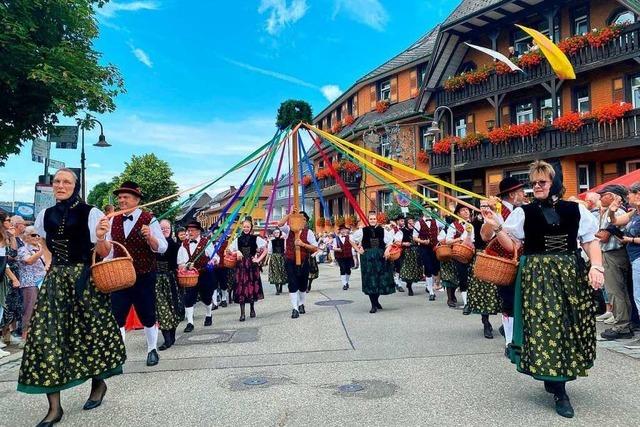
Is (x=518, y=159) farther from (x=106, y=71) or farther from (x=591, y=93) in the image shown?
(x=106, y=71)

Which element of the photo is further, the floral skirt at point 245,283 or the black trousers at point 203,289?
the floral skirt at point 245,283

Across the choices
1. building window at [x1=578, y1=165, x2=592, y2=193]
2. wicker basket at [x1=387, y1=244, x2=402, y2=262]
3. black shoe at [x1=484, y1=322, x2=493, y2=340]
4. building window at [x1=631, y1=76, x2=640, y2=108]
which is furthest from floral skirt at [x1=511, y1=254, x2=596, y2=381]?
building window at [x1=578, y1=165, x2=592, y2=193]

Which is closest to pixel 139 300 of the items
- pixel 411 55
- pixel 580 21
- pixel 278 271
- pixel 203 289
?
pixel 203 289

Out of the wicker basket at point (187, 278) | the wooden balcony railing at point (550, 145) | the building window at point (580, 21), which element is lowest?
the wicker basket at point (187, 278)

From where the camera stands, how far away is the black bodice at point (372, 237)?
9.80 m

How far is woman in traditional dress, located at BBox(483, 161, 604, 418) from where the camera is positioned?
3.99m

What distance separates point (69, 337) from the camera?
430cm

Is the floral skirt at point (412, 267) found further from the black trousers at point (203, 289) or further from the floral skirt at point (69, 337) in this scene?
the floral skirt at point (69, 337)

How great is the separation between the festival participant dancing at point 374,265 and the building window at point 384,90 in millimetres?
22470

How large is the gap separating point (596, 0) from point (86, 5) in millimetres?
16871

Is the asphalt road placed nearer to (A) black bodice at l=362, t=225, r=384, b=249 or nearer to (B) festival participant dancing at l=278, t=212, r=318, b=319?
(B) festival participant dancing at l=278, t=212, r=318, b=319

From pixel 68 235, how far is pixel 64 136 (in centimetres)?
943

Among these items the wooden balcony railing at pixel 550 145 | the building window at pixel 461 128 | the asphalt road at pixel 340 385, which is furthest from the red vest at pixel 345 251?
the building window at pixel 461 128

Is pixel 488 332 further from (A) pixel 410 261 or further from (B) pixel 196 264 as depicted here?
(A) pixel 410 261
